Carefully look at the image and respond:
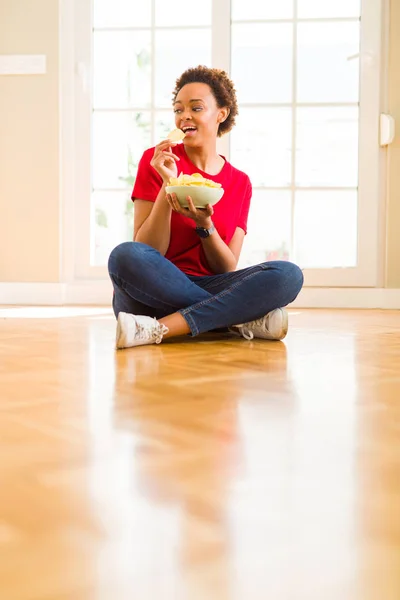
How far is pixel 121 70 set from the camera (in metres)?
3.93

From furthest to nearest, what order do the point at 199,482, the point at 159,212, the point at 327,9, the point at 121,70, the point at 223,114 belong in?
the point at 121,70, the point at 327,9, the point at 223,114, the point at 159,212, the point at 199,482

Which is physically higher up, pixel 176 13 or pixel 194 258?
pixel 176 13

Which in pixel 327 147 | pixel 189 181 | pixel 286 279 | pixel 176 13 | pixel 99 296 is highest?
pixel 176 13

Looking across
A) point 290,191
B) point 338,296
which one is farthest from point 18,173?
point 338,296

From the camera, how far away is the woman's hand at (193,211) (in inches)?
72.4

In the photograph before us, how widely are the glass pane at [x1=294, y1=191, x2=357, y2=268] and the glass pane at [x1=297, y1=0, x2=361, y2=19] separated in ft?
2.91

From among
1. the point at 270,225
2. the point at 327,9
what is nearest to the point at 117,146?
the point at 270,225

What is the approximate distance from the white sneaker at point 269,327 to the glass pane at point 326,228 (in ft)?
5.93

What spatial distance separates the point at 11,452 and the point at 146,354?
35.2 inches

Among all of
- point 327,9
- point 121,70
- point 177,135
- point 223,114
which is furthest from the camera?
point 121,70

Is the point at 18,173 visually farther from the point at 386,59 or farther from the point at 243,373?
the point at 243,373

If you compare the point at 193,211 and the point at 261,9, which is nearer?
the point at 193,211

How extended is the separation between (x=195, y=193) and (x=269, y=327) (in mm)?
482

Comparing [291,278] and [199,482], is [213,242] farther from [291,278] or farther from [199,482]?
[199,482]
